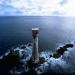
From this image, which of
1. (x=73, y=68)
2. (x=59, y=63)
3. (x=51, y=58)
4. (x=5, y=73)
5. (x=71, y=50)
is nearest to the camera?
(x=5, y=73)

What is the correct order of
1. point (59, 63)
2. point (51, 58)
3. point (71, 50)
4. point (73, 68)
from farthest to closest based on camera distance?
point (71, 50)
point (51, 58)
point (59, 63)
point (73, 68)

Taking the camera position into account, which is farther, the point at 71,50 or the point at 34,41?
the point at 71,50

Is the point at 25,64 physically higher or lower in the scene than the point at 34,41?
lower

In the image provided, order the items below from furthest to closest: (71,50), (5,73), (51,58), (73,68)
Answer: (71,50), (51,58), (73,68), (5,73)

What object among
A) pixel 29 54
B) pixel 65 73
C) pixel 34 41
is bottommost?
pixel 65 73

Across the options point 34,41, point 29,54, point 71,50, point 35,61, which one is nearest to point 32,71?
point 35,61

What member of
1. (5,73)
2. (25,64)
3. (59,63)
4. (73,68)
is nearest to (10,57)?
(25,64)

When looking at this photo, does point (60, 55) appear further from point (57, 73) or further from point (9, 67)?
point (9, 67)

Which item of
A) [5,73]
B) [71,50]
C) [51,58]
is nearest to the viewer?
[5,73]

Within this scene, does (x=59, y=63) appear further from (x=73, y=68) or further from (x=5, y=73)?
(x=5, y=73)
